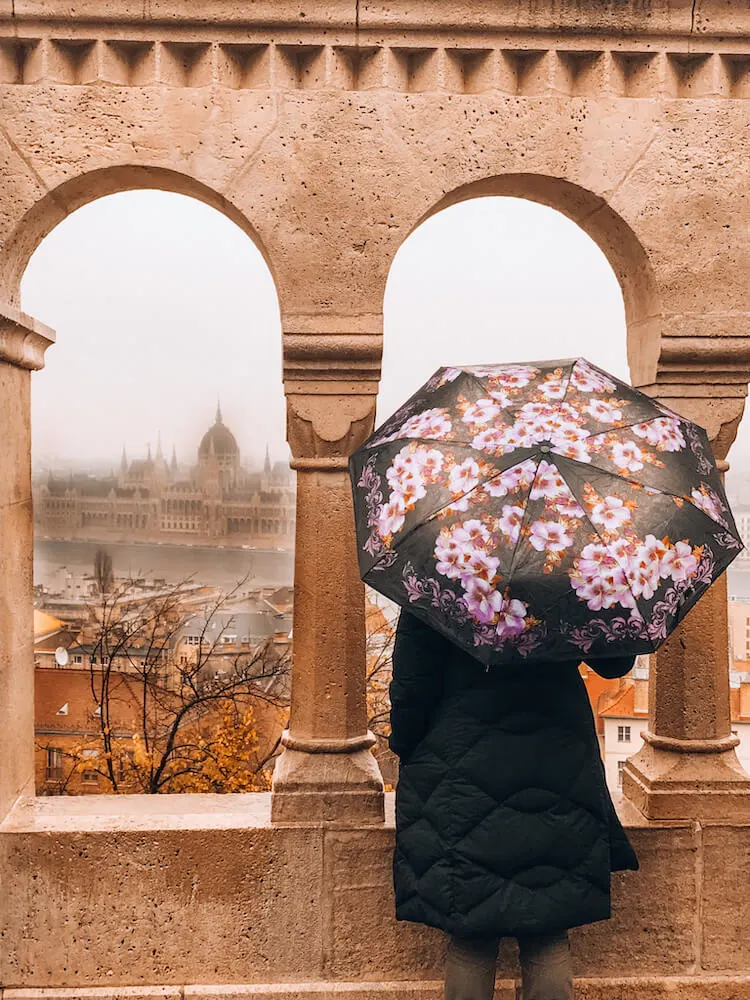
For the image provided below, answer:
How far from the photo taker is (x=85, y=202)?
2643 millimetres

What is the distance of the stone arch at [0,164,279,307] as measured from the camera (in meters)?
2.44

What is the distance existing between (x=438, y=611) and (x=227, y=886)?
4.19 ft

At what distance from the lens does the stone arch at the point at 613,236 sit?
2518 mm

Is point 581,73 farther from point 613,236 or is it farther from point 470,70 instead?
point 613,236

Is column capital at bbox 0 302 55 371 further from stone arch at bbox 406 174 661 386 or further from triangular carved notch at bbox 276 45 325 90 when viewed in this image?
stone arch at bbox 406 174 661 386

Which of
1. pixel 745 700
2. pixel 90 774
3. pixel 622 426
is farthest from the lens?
pixel 90 774

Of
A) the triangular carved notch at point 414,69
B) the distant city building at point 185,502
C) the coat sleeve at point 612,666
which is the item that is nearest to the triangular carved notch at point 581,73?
the triangular carved notch at point 414,69

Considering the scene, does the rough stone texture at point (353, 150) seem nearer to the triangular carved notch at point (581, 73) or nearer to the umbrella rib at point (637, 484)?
the triangular carved notch at point (581, 73)

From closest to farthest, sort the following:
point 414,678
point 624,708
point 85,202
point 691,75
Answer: point 414,678, point 691,75, point 85,202, point 624,708

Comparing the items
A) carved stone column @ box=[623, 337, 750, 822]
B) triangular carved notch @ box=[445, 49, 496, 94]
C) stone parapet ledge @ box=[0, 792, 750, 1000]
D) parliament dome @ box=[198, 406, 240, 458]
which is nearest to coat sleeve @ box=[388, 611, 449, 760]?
stone parapet ledge @ box=[0, 792, 750, 1000]

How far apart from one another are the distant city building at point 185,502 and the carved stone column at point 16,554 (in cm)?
490

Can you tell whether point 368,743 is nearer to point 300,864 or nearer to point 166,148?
point 300,864

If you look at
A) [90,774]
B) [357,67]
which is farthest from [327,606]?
[90,774]

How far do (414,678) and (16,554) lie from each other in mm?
1297
